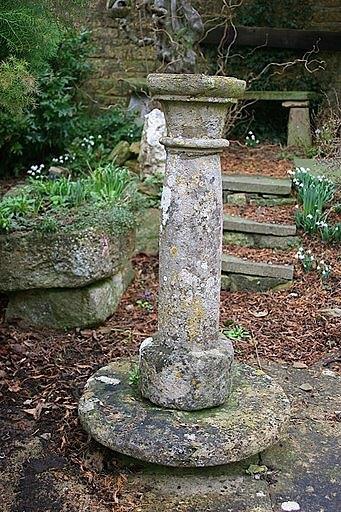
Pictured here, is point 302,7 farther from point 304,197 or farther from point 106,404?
point 106,404

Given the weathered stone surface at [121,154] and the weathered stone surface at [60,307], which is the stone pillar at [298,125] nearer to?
the weathered stone surface at [121,154]

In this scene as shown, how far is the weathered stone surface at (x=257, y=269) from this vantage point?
4.63 m

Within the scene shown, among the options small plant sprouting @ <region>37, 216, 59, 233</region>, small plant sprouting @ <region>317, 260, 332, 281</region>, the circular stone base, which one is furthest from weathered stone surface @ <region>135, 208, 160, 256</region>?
the circular stone base

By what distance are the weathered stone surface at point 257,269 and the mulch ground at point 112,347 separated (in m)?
0.13

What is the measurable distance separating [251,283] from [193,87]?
8.25 feet

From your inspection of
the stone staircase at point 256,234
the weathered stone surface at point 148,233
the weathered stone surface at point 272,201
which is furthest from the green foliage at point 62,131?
the weathered stone surface at point 272,201

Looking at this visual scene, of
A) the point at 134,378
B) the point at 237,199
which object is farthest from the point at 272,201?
the point at 134,378

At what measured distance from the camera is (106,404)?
106 inches

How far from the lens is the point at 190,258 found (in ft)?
8.41

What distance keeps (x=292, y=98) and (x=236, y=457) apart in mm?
5981

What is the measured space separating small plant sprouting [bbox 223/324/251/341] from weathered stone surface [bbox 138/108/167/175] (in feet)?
6.07

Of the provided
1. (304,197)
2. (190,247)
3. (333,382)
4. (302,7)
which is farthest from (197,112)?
(302,7)

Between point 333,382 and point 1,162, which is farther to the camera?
point 1,162

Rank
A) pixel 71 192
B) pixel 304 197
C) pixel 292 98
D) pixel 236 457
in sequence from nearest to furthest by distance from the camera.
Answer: pixel 236 457
pixel 71 192
pixel 304 197
pixel 292 98
